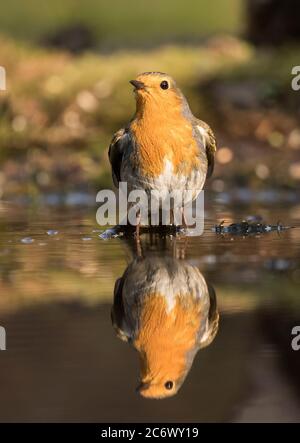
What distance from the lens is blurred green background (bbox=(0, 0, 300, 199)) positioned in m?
11.4

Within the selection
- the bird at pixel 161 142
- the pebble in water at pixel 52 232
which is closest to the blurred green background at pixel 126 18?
the pebble in water at pixel 52 232

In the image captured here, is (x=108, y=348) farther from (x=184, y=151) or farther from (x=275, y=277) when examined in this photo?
(x=184, y=151)

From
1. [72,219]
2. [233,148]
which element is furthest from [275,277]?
[233,148]

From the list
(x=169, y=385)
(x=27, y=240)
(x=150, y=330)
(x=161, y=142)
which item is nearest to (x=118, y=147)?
(x=161, y=142)

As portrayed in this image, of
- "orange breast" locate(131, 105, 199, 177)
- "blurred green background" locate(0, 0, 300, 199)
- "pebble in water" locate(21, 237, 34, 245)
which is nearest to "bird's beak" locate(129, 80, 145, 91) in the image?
"orange breast" locate(131, 105, 199, 177)

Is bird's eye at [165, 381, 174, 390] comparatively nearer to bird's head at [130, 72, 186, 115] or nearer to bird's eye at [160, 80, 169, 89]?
bird's head at [130, 72, 186, 115]

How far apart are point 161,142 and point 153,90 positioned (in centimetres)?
33

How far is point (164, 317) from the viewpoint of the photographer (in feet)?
15.3

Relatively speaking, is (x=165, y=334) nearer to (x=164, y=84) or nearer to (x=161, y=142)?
(x=161, y=142)

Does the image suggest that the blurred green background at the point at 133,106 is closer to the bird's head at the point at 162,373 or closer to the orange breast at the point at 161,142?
the orange breast at the point at 161,142

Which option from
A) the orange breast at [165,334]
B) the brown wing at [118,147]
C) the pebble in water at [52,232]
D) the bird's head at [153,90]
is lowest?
the orange breast at [165,334]

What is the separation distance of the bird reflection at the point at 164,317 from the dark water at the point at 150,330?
0.01 metres

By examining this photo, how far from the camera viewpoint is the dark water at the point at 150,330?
347cm

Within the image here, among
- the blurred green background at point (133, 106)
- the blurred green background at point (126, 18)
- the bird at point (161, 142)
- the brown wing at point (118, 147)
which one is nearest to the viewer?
the bird at point (161, 142)
